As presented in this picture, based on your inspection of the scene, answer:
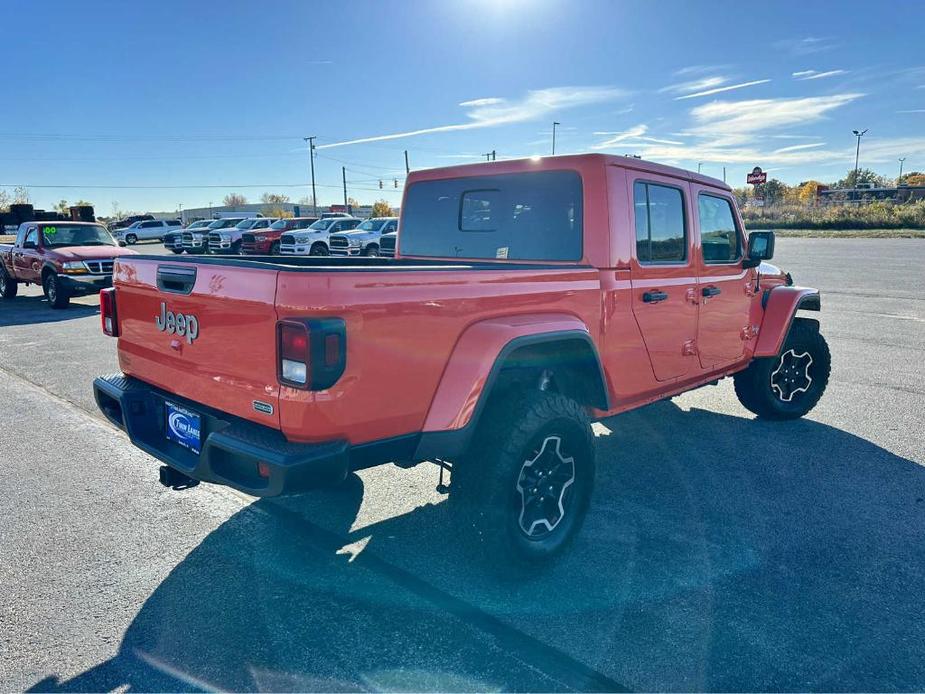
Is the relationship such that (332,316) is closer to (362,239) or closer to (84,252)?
(84,252)

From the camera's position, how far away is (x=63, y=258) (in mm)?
12469

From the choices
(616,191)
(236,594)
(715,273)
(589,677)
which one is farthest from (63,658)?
(715,273)

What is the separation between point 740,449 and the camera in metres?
4.84

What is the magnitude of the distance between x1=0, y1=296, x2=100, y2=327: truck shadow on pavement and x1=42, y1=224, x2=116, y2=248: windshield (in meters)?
1.30

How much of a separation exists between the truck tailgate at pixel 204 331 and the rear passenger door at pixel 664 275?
2.15 meters

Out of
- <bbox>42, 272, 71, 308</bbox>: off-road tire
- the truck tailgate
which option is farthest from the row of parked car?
the truck tailgate

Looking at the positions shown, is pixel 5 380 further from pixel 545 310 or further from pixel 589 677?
pixel 589 677

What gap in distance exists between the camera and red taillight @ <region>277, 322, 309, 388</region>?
2291mm

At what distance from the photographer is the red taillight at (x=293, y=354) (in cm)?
229

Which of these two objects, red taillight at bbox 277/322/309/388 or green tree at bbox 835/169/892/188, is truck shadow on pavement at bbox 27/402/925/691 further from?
green tree at bbox 835/169/892/188

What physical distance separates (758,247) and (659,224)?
1154mm

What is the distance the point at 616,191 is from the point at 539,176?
0.48 meters

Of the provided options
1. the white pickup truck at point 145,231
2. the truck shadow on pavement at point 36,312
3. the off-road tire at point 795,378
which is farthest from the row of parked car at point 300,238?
the off-road tire at point 795,378

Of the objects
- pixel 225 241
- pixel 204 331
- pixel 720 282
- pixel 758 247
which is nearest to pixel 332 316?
pixel 204 331
